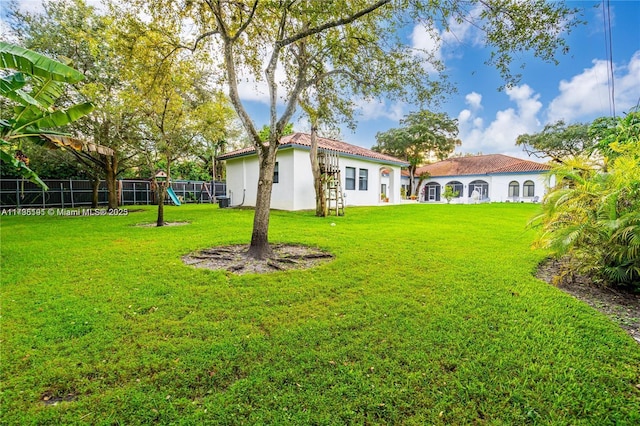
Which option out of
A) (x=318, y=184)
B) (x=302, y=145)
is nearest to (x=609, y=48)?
(x=318, y=184)

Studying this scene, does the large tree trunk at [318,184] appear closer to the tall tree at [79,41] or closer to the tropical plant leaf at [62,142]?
the tall tree at [79,41]

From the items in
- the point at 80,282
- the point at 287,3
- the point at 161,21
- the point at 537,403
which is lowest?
the point at 537,403

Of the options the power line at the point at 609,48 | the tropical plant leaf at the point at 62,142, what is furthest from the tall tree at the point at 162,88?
the power line at the point at 609,48

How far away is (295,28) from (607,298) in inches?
264

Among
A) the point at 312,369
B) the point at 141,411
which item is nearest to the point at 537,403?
the point at 312,369

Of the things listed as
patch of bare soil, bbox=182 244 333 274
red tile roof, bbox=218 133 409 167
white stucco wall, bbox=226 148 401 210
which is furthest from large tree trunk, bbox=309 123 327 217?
patch of bare soil, bbox=182 244 333 274

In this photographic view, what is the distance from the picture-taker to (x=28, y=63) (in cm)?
261

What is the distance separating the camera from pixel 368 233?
8391 millimetres

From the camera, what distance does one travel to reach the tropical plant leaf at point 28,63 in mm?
2496

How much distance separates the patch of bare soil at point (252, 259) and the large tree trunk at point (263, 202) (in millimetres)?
211

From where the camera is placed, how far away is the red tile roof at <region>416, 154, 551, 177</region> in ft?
93.4

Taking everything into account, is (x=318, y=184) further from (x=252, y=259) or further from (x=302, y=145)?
(x=252, y=259)

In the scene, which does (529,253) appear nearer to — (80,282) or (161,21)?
(80,282)

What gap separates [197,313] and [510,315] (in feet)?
11.7
